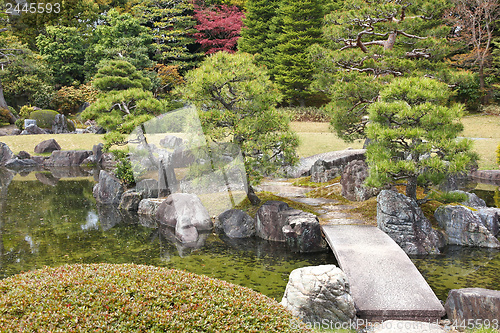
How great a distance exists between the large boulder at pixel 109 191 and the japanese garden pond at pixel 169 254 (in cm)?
117

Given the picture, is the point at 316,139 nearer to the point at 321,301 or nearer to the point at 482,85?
the point at 482,85

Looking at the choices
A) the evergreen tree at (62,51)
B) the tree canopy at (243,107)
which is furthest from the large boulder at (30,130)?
the tree canopy at (243,107)

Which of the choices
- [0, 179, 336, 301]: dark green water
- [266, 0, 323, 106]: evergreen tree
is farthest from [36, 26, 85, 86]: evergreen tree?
[0, 179, 336, 301]: dark green water

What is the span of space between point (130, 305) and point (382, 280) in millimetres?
3326

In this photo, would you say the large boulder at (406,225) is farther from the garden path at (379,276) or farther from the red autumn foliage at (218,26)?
the red autumn foliage at (218,26)

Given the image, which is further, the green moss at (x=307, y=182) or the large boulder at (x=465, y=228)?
the green moss at (x=307, y=182)

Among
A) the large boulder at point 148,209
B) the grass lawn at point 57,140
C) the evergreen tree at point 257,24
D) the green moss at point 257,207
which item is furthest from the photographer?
the evergreen tree at point 257,24

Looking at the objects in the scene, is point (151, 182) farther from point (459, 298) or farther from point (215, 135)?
point (459, 298)

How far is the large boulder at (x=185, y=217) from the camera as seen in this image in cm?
702

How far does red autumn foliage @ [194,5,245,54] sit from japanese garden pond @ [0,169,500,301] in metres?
19.9

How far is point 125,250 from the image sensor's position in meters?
6.45

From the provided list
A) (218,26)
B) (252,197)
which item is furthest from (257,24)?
(252,197)

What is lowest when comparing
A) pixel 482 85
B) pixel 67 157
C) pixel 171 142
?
pixel 67 157

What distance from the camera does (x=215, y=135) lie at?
23.7 feet
